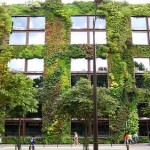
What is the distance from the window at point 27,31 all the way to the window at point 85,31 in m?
3.61

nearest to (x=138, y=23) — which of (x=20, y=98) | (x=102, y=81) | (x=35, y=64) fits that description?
(x=102, y=81)

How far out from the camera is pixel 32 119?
127ft

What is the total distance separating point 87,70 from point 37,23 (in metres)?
8.18

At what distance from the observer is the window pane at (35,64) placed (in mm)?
40281

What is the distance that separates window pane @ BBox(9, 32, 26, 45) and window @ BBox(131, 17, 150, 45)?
495 inches

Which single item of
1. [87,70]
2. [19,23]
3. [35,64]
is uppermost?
[19,23]

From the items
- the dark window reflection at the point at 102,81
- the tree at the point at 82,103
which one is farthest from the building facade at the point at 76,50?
the tree at the point at 82,103

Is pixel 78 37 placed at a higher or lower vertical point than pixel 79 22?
lower

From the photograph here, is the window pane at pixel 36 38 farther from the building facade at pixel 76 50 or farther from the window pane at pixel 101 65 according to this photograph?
the window pane at pixel 101 65

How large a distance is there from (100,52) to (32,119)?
10508mm

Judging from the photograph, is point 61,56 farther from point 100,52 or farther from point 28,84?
point 28,84

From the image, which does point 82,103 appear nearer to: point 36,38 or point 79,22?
point 36,38

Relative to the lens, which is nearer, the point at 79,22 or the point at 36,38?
the point at 36,38

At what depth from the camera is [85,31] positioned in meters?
41.7
